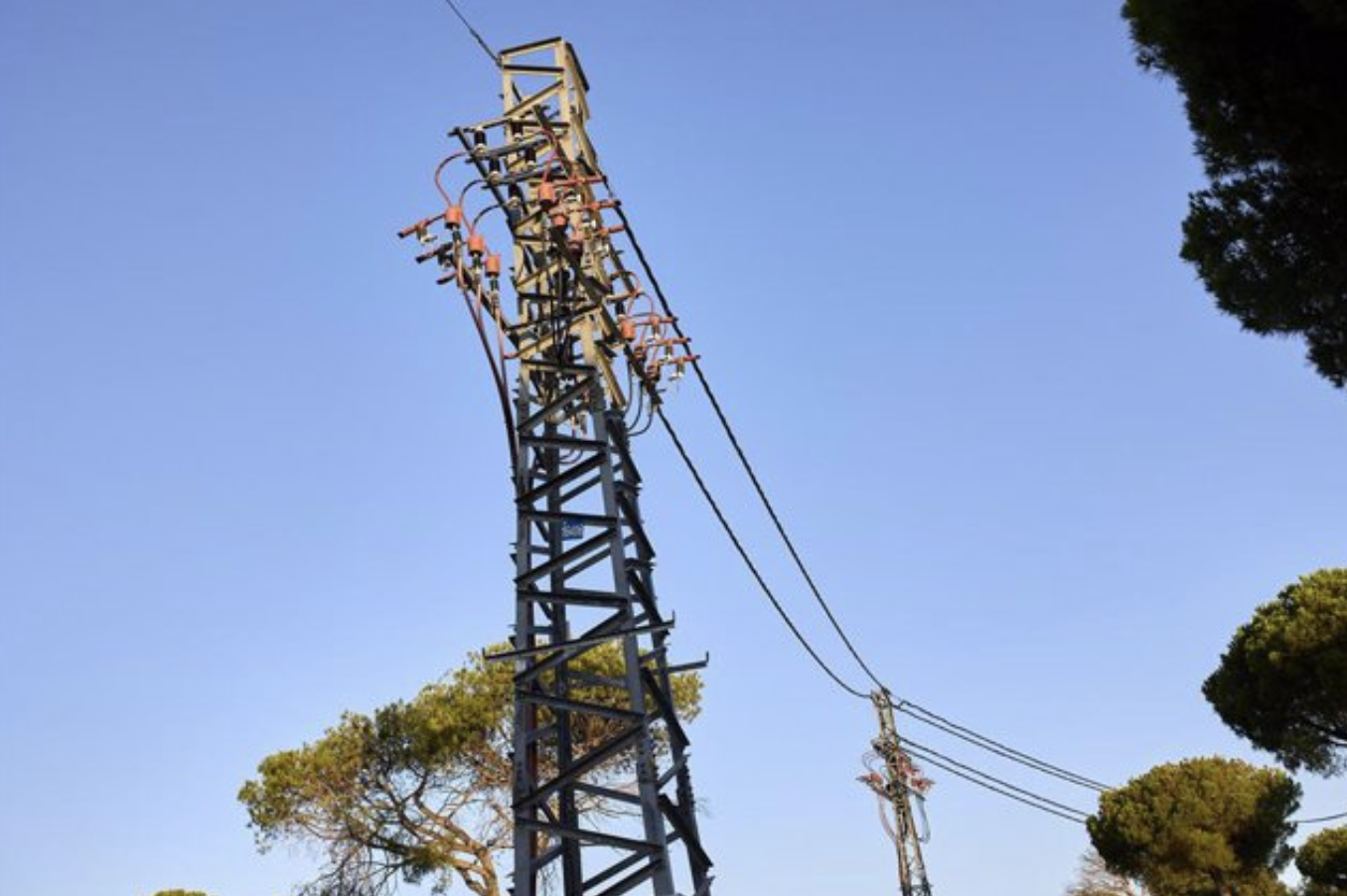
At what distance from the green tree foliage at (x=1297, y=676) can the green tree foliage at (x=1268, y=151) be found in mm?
14959

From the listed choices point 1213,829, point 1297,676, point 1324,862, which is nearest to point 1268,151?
point 1297,676

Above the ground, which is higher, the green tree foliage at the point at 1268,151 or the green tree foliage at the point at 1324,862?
the green tree foliage at the point at 1268,151

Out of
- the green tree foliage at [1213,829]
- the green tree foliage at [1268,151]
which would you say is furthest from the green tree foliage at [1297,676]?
the green tree foliage at [1268,151]

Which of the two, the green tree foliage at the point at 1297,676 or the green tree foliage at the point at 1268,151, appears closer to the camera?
the green tree foliage at the point at 1268,151

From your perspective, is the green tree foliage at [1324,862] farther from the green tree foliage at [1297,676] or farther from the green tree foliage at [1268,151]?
the green tree foliage at [1268,151]

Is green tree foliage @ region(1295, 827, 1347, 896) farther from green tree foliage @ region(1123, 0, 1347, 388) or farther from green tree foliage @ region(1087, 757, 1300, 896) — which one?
green tree foliage @ region(1123, 0, 1347, 388)

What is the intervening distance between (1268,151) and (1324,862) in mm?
22179

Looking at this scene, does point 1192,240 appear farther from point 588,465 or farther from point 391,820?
point 391,820

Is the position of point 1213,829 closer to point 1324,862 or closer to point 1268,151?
point 1324,862

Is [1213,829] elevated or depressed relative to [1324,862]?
elevated

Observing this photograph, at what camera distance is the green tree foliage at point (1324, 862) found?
852 inches

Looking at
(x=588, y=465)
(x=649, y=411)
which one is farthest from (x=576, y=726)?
(x=588, y=465)

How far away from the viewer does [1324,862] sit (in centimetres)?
2191

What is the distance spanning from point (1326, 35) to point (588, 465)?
4.67 meters
